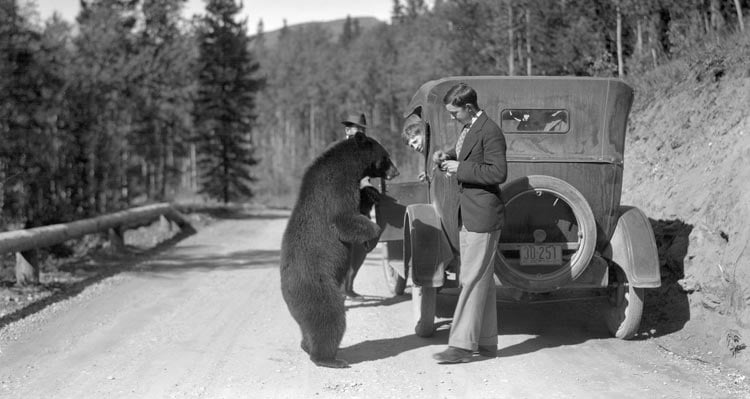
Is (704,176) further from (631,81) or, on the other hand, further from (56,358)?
(56,358)

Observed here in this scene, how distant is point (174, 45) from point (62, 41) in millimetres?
16445

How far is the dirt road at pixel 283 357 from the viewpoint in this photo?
5.14 m

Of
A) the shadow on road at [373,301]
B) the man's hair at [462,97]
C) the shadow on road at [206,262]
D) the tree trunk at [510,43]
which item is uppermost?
the tree trunk at [510,43]

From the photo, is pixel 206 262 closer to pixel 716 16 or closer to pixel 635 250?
pixel 635 250

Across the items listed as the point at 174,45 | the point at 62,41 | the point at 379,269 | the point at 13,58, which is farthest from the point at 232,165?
the point at 379,269

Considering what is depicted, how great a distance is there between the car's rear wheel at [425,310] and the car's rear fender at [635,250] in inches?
66.1

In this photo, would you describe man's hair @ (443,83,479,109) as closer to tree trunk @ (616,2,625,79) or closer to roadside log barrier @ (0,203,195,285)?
roadside log barrier @ (0,203,195,285)

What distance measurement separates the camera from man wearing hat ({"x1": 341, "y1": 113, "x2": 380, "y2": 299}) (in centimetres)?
613

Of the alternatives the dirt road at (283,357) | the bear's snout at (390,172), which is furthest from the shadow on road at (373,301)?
the bear's snout at (390,172)

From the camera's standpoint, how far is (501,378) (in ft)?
17.6

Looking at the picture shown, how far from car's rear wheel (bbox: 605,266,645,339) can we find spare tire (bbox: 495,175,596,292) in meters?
0.50

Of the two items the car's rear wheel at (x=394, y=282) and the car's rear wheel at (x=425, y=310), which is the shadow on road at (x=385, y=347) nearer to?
the car's rear wheel at (x=425, y=310)

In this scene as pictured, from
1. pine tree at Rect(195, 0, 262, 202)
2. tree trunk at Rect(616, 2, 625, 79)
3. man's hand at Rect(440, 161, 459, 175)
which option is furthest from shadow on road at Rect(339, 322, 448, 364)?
pine tree at Rect(195, 0, 262, 202)

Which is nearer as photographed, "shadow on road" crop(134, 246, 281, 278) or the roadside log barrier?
the roadside log barrier
